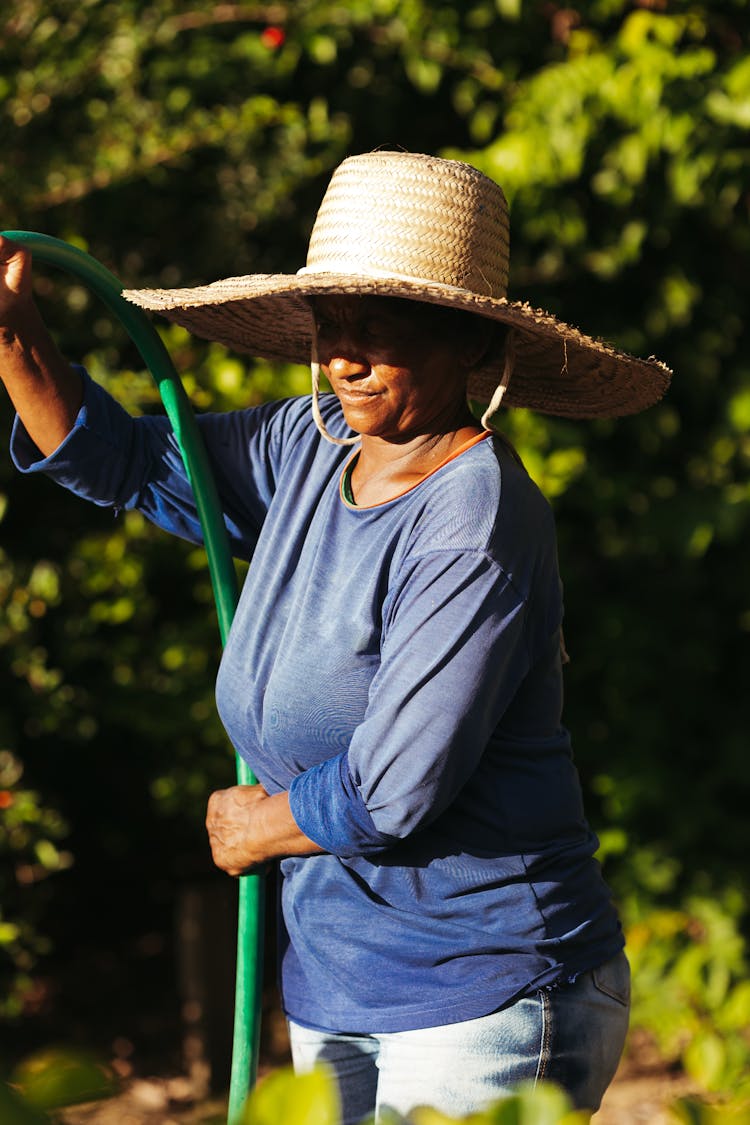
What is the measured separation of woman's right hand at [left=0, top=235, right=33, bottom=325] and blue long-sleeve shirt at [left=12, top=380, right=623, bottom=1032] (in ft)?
1.47

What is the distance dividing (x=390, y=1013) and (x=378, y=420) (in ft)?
2.55

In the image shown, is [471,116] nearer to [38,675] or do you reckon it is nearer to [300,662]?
[38,675]

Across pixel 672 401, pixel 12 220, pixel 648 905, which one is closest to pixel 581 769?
pixel 648 905

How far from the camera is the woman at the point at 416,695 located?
5.38ft

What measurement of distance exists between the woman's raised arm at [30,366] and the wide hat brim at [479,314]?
6.6 inches

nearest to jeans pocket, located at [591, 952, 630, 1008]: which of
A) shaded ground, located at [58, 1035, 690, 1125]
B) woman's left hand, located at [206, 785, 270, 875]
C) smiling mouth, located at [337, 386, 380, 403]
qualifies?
woman's left hand, located at [206, 785, 270, 875]

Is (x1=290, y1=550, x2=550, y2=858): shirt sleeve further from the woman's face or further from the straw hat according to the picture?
the straw hat

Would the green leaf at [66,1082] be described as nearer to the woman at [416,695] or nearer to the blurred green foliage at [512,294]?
the woman at [416,695]

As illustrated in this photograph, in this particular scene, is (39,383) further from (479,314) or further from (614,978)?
(614,978)

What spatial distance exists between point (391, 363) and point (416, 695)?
17.1 inches

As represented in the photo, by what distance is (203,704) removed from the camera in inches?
139

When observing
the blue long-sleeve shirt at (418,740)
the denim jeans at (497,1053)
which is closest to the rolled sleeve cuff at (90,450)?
the blue long-sleeve shirt at (418,740)

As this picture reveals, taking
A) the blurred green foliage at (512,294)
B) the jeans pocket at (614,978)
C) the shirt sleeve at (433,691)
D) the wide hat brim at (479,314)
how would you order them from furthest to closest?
the blurred green foliage at (512,294) < the jeans pocket at (614,978) < the wide hat brim at (479,314) < the shirt sleeve at (433,691)

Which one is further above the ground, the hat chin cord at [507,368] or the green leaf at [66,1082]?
the hat chin cord at [507,368]
